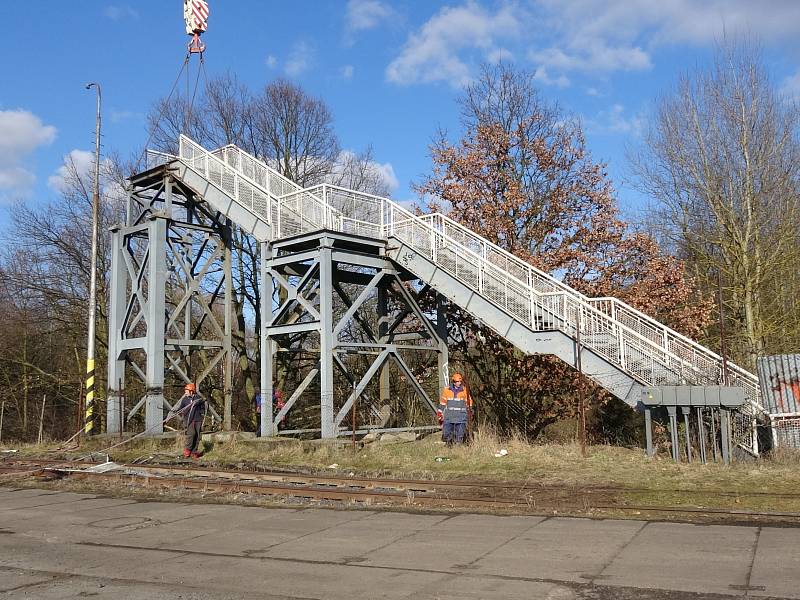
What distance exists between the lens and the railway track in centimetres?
996

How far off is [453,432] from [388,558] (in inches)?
388

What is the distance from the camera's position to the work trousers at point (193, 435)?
18.0 m

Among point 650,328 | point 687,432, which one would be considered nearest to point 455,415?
point 650,328

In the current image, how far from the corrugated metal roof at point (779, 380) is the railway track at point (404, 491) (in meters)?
5.66

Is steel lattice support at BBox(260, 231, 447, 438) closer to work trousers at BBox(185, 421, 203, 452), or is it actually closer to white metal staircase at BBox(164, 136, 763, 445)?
white metal staircase at BBox(164, 136, 763, 445)

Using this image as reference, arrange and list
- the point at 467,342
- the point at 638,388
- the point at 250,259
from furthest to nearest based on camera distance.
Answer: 1. the point at 250,259
2. the point at 467,342
3. the point at 638,388

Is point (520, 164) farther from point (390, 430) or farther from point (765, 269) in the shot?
point (390, 430)

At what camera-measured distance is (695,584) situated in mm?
6324

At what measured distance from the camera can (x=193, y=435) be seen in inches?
713

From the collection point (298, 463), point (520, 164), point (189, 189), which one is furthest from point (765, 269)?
point (189, 189)

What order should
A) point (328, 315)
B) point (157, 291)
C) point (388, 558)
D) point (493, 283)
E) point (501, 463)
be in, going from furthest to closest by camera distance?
point (157, 291)
point (328, 315)
point (493, 283)
point (501, 463)
point (388, 558)

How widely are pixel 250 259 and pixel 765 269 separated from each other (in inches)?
777

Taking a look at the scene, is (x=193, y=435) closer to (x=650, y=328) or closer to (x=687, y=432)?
(x=650, y=328)

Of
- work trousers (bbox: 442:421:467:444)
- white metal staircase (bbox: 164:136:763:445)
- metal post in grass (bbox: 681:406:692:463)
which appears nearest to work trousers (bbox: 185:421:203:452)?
white metal staircase (bbox: 164:136:763:445)
